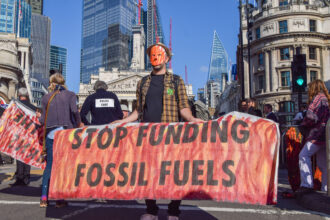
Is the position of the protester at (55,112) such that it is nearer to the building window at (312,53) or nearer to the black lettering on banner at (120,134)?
the black lettering on banner at (120,134)

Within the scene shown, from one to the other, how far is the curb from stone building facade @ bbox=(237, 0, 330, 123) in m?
32.2

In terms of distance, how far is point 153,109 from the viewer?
12.4ft

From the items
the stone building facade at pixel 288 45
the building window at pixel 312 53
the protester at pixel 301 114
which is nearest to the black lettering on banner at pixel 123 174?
the protester at pixel 301 114

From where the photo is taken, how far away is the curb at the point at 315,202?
4.37 m

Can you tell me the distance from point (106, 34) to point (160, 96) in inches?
5785

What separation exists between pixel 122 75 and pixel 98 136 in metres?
73.8

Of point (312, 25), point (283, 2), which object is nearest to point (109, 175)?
point (312, 25)

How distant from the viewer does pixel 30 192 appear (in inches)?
242

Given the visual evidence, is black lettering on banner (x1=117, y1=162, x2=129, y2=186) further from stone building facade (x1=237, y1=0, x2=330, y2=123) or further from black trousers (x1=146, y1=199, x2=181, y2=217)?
stone building facade (x1=237, y1=0, x2=330, y2=123)

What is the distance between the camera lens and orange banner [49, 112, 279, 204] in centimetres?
328

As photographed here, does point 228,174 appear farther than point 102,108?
No

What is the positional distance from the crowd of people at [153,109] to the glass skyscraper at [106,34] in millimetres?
128543

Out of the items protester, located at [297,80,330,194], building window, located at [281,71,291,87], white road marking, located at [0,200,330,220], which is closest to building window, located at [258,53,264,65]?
building window, located at [281,71,291,87]

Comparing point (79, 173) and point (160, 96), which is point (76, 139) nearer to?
point (79, 173)
